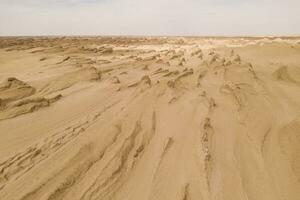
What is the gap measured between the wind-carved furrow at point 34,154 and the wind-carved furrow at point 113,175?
785mm

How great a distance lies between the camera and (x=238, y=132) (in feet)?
17.0

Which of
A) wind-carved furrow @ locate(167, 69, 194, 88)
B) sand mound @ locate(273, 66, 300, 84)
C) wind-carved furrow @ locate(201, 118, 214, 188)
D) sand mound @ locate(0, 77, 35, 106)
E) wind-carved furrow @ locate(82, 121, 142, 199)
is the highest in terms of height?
wind-carved furrow @ locate(82, 121, 142, 199)

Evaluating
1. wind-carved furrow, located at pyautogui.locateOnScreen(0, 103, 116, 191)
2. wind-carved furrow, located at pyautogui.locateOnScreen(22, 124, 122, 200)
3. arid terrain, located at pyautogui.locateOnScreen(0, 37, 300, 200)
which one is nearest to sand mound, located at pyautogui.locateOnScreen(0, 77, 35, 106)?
arid terrain, located at pyautogui.locateOnScreen(0, 37, 300, 200)

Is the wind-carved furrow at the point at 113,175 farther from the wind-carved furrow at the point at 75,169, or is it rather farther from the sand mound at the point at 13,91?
the sand mound at the point at 13,91

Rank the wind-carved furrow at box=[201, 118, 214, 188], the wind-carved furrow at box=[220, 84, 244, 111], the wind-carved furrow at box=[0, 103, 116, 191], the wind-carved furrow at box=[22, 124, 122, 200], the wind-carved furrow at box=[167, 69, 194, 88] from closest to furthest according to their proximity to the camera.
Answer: the wind-carved furrow at box=[22, 124, 122, 200], the wind-carved furrow at box=[0, 103, 116, 191], the wind-carved furrow at box=[201, 118, 214, 188], the wind-carved furrow at box=[220, 84, 244, 111], the wind-carved furrow at box=[167, 69, 194, 88]

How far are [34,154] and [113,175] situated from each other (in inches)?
42.4

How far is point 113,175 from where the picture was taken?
3791 mm

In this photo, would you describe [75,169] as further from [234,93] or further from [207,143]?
[234,93]

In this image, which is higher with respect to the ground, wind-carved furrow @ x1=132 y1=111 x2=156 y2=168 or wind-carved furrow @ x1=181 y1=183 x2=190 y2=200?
wind-carved furrow @ x1=181 y1=183 x2=190 y2=200

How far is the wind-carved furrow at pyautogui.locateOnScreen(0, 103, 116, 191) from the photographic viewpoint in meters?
3.76

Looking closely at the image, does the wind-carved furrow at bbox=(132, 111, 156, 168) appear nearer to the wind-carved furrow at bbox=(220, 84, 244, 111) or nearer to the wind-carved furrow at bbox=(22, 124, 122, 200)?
the wind-carved furrow at bbox=(22, 124, 122, 200)

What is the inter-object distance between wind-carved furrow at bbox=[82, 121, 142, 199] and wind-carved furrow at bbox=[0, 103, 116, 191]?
0.78 metres

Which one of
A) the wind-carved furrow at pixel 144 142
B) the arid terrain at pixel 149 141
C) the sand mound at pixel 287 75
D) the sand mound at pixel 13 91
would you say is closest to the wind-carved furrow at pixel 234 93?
the arid terrain at pixel 149 141

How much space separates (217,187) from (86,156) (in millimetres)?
1550
